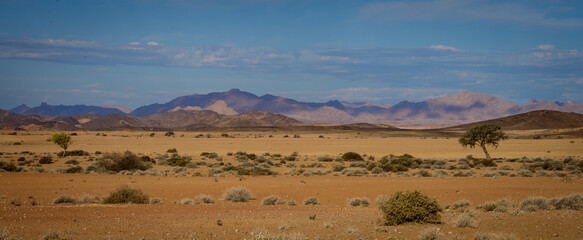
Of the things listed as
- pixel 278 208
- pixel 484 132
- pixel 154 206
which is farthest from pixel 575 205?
pixel 484 132

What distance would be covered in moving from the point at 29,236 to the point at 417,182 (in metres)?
18.5

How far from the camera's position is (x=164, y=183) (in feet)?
77.3

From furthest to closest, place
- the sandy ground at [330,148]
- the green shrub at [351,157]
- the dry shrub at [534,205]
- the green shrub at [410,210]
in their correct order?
the sandy ground at [330,148] → the green shrub at [351,157] → the dry shrub at [534,205] → the green shrub at [410,210]

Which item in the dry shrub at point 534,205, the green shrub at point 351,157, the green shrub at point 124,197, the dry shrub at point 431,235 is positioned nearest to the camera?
the dry shrub at point 431,235

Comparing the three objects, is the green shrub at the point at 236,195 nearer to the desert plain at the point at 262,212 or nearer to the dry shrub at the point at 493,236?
the desert plain at the point at 262,212

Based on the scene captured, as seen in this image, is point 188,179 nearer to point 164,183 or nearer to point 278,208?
point 164,183

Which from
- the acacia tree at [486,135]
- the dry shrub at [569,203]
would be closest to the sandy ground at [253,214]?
the dry shrub at [569,203]

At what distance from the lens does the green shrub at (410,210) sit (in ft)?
39.3

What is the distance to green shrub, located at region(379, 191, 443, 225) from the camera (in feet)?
39.3

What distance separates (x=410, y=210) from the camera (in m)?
12.0

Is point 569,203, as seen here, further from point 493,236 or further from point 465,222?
point 493,236

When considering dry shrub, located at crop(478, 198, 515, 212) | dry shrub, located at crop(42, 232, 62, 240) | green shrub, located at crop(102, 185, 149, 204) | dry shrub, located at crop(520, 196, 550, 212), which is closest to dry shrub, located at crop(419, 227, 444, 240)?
dry shrub, located at crop(478, 198, 515, 212)

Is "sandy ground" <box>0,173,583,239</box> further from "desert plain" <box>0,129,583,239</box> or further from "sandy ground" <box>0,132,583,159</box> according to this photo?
"sandy ground" <box>0,132,583,159</box>

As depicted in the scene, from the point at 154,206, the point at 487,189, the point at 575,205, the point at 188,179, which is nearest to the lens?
the point at 575,205
